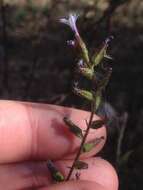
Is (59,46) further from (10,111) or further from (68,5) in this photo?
(10,111)

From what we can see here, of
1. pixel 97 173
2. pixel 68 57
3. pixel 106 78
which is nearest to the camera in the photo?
pixel 106 78

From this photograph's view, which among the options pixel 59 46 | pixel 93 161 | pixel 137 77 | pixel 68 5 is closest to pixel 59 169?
pixel 93 161

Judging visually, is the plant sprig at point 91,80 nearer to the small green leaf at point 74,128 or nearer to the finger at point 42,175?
the small green leaf at point 74,128

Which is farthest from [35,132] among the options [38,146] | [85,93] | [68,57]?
[68,57]

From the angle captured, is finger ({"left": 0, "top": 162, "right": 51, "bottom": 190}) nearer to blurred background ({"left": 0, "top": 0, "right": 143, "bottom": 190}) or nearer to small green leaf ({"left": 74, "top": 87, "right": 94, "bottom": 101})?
small green leaf ({"left": 74, "top": 87, "right": 94, "bottom": 101})

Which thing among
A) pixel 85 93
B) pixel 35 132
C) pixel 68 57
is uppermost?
pixel 85 93

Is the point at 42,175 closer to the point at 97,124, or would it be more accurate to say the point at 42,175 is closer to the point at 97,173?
the point at 97,173
